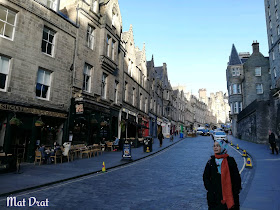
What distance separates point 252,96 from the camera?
39.1 metres

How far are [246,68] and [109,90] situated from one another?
31333 millimetres

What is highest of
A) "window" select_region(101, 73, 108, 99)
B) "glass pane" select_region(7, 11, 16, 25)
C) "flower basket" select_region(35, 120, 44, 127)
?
"glass pane" select_region(7, 11, 16, 25)

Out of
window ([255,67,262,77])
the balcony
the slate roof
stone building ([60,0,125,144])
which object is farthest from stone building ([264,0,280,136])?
stone building ([60,0,125,144])

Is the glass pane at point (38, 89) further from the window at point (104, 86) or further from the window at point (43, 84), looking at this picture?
→ the window at point (104, 86)

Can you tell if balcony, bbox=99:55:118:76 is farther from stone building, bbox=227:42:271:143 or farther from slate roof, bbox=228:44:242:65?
slate roof, bbox=228:44:242:65

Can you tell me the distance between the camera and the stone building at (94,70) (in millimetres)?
17108

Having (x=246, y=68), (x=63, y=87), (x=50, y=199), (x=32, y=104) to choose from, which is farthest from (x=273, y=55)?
(x=50, y=199)

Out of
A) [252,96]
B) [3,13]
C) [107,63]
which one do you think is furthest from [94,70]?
[252,96]

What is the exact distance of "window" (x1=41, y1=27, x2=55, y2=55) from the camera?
47.9 ft

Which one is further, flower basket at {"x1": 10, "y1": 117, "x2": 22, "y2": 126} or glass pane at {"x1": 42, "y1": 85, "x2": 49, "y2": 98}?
glass pane at {"x1": 42, "y1": 85, "x2": 49, "y2": 98}

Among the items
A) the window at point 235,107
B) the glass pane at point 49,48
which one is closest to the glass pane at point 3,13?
the glass pane at point 49,48

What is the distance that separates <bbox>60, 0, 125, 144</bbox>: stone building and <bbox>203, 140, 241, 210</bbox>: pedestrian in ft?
44.8

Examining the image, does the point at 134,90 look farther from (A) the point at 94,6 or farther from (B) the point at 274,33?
(B) the point at 274,33

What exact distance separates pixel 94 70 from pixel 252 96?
33.3 metres
